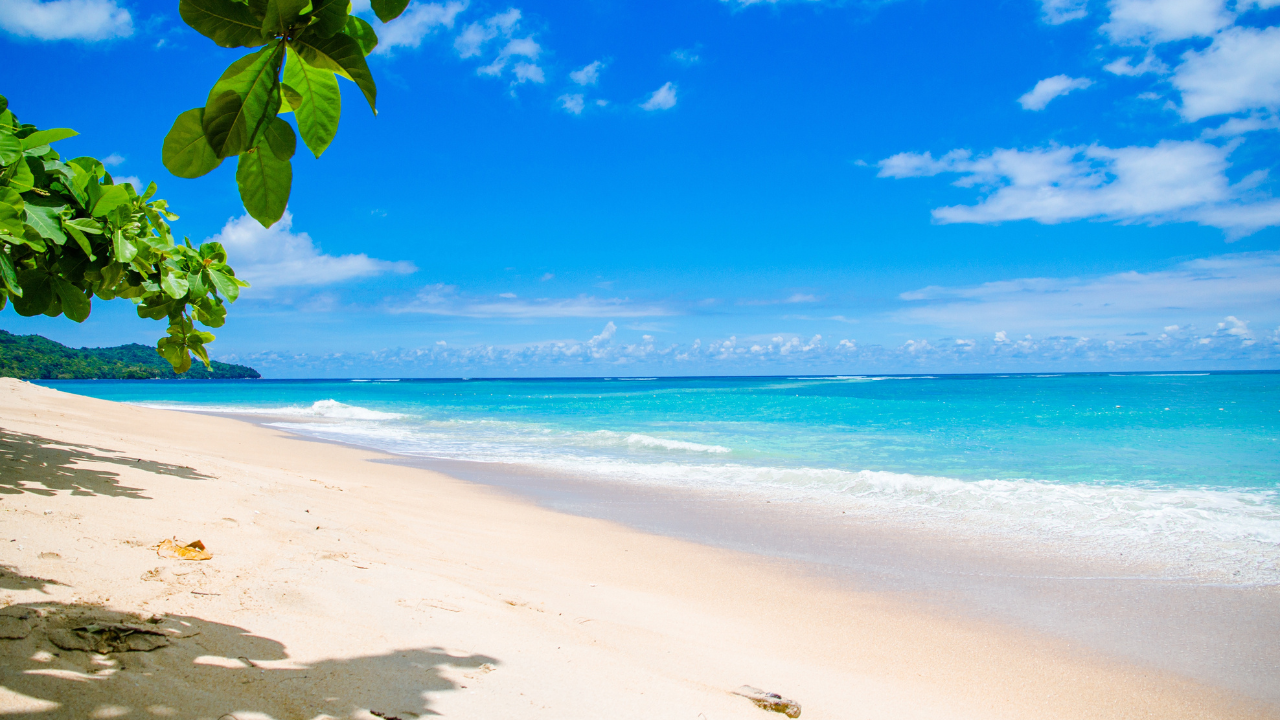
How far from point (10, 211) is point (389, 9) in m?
Result: 1.69

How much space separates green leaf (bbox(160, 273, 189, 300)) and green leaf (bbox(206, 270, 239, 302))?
12 cm

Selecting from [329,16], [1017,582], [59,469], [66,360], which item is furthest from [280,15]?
[66,360]

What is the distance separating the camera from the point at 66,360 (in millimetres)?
93938

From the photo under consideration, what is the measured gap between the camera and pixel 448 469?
36.4ft

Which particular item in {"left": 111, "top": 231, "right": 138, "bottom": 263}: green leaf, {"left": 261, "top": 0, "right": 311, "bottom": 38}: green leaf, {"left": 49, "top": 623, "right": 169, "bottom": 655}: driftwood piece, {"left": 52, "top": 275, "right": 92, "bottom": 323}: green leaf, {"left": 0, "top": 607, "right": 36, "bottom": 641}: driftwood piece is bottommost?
{"left": 49, "top": 623, "right": 169, "bottom": 655}: driftwood piece

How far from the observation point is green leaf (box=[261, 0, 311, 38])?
0.67 metres

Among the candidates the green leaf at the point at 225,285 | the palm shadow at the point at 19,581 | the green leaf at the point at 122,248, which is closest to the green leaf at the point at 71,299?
the green leaf at the point at 122,248

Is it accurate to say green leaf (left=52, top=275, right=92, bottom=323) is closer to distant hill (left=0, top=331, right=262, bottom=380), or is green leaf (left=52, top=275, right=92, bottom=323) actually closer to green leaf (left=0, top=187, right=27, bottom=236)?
green leaf (left=0, top=187, right=27, bottom=236)

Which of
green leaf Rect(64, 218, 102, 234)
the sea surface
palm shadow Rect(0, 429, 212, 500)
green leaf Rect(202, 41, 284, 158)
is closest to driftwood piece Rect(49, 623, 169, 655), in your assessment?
green leaf Rect(64, 218, 102, 234)

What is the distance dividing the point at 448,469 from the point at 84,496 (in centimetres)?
725

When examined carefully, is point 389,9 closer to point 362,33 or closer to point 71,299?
point 362,33

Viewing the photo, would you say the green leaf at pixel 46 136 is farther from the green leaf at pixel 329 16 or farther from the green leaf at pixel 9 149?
the green leaf at pixel 329 16

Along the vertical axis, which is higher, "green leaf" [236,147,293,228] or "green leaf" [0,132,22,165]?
"green leaf" [0,132,22,165]

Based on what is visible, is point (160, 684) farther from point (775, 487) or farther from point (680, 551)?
point (775, 487)
